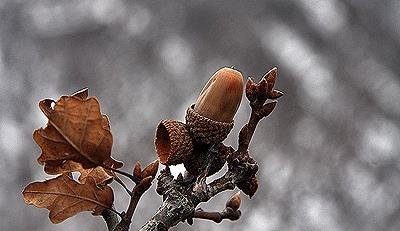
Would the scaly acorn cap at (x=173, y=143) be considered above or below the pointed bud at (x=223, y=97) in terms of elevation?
below

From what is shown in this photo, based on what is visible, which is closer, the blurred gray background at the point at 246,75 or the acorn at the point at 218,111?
the acorn at the point at 218,111

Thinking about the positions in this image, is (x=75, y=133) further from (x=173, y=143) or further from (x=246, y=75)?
(x=246, y=75)

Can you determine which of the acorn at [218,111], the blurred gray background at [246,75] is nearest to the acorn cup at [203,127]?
the acorn at [218,111]

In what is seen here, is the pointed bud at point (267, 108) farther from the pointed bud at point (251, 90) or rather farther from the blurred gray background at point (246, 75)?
the blurred gray background at point (246, 75)

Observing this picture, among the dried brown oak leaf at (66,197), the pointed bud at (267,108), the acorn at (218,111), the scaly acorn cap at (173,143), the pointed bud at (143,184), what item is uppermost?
the pointed bud at (267,108)

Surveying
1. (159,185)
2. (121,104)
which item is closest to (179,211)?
(159,185)

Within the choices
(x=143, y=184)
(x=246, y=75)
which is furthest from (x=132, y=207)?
(x=246, y=75)

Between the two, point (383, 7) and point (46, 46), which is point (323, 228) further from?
point (46, 46)
